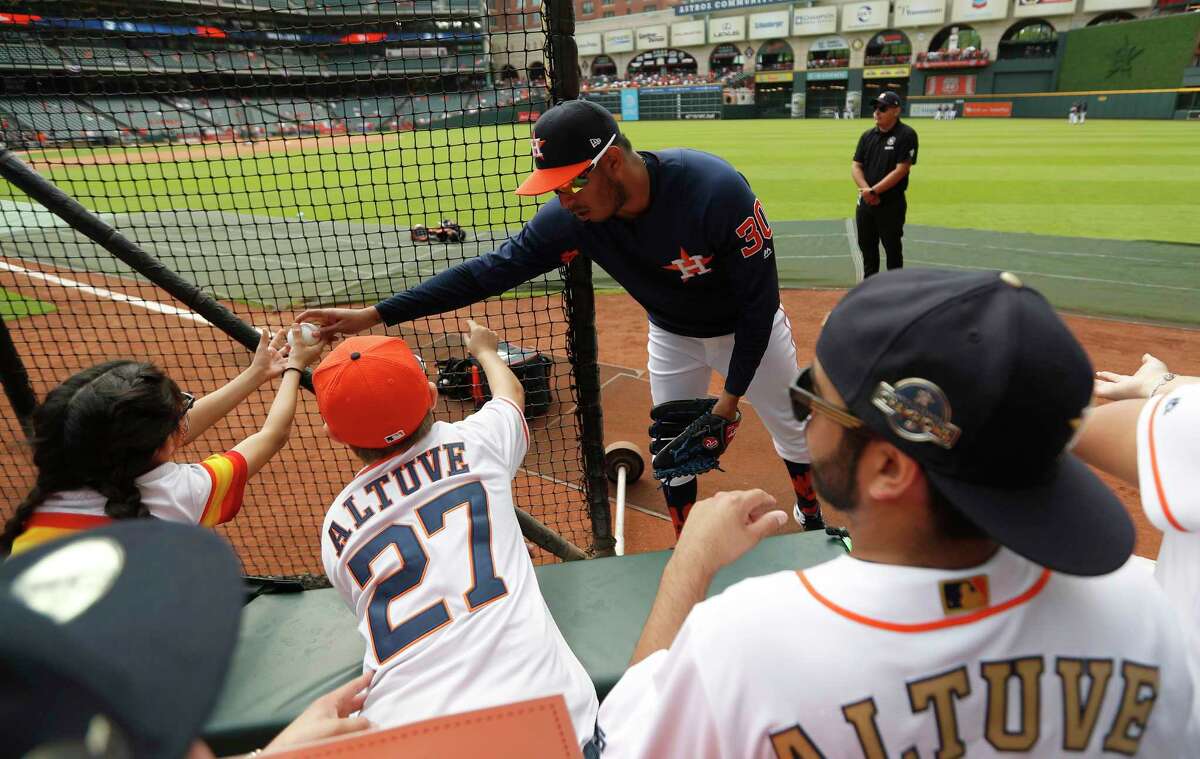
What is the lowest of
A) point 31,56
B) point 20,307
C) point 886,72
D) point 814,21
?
point 20,307

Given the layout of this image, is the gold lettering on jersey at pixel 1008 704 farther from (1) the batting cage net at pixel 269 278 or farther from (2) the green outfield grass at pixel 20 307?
(2) the green outfield grass at pixel 20 307

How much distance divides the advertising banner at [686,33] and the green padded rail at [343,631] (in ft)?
195

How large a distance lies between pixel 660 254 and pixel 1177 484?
1.92 metres

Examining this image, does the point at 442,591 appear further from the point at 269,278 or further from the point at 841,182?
the point at 841,182

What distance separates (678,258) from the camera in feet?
9.21

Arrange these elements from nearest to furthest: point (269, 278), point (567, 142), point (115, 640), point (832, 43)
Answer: point (115, 640)
point (567, 142)
point (269, 278)
point (832, 43)

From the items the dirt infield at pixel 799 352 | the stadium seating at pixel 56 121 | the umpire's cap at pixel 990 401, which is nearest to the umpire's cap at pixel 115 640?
the umpire's cap at pixel 990 401

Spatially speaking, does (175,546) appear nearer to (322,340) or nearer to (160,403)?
(160,403)

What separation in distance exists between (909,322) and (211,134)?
114 feet

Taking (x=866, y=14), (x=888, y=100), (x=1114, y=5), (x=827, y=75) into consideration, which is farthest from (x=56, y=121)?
(x=1114, y=5)

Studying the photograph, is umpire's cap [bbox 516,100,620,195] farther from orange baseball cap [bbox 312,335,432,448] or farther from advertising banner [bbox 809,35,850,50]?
advertising banner [bbox 809,35,850,50]

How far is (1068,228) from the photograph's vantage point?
11320 mm

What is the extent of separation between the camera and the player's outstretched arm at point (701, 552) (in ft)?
4.41

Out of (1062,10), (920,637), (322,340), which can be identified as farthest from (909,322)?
(1062,10)
